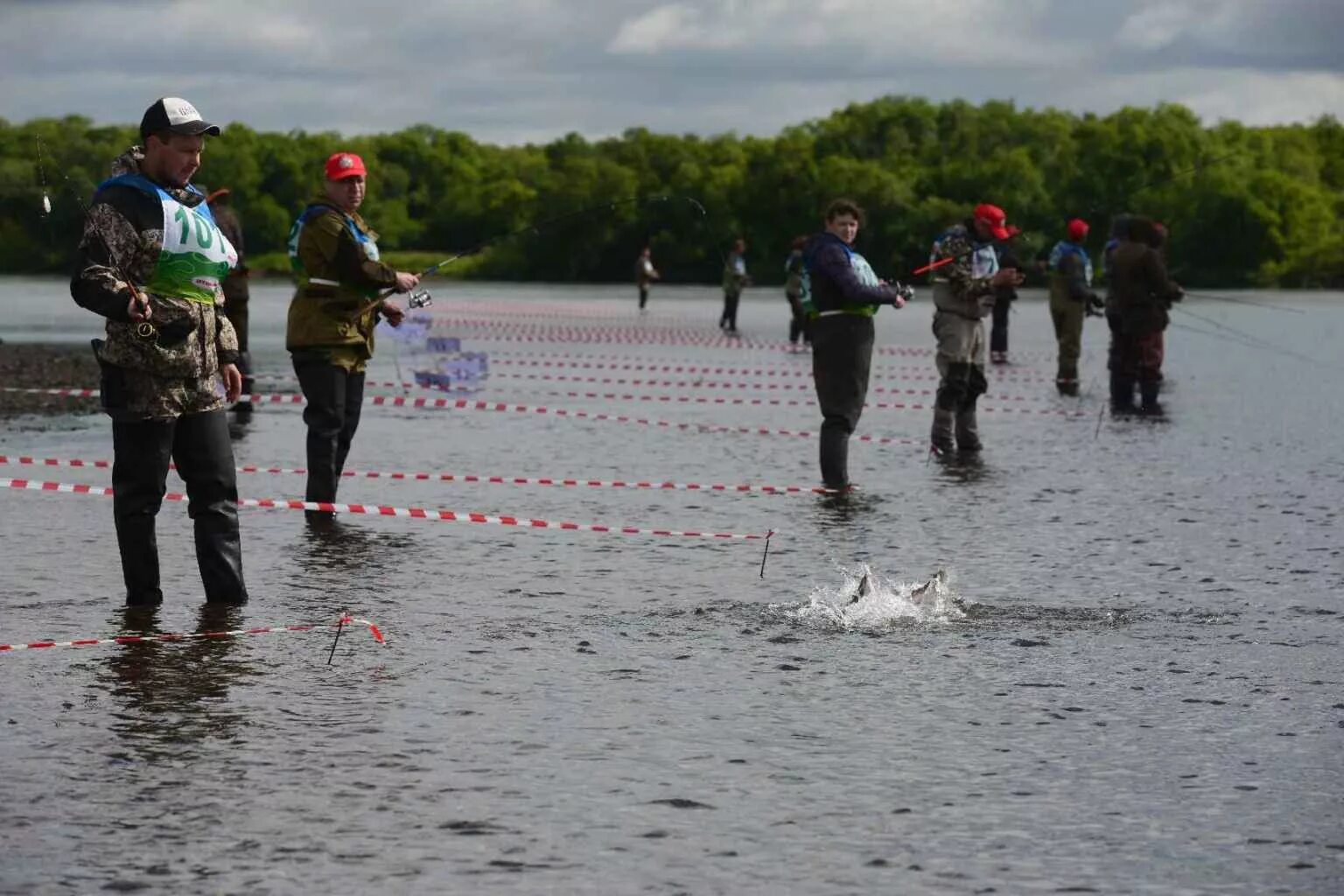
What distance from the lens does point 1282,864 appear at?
536 cm

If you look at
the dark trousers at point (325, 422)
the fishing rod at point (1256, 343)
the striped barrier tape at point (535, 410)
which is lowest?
the fishing rod at point (1256, 343)

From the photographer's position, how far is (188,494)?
866 centimetres

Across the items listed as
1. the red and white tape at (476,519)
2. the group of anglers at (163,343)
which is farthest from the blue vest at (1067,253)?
the group of anglers at (163,343)

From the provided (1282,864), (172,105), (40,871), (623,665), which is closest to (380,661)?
(623,665)

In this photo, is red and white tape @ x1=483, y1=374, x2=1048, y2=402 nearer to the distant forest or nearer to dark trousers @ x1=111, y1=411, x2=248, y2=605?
the distant forest

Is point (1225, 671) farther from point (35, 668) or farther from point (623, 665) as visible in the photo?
point (35, 668)

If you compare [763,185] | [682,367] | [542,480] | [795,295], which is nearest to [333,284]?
[542,480]

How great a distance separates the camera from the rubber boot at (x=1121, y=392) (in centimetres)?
2080

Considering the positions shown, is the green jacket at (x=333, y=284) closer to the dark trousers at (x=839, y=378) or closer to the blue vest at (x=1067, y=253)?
the dark trousers at (x=839, y=378)

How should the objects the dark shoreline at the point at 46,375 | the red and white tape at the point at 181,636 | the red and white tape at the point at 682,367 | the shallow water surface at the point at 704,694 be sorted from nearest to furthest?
1. the shallow water surface at the point at 704,694
2. the red and white tape at the point at 181,636
3. the dark shoreline at the point at 46,375
4. the red and white tape at the point at 682,367

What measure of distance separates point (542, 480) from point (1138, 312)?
814cm

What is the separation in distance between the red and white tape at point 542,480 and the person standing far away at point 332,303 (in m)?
1.81

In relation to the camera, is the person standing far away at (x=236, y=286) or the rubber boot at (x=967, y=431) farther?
the person standing far away at (x=236, y=286)

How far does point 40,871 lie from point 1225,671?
3.99 metres
